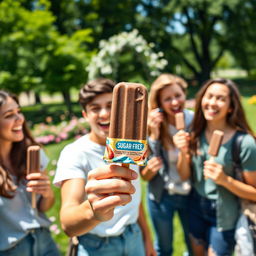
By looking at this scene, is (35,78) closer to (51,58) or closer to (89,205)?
(51,58)

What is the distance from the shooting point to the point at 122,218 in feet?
7.47

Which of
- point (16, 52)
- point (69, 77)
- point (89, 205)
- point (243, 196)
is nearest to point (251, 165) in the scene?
point (243, 196)

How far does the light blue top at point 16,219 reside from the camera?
2.42 meters

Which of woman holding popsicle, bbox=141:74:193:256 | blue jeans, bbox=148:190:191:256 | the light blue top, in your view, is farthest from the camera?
blue jeans, bbox=148:190:191:256

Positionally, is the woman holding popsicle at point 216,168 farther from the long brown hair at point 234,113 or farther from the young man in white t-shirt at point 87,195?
the young man in white t-shirt at point 87,195

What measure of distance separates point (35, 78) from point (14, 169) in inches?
522


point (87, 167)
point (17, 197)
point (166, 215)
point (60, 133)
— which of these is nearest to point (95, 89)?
point (87, 167)

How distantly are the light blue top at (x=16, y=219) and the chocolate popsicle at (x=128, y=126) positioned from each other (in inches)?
54.4

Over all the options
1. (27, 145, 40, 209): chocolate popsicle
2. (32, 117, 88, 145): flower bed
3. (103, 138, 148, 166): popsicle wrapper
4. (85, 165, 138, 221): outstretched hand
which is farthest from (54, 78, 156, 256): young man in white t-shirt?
(32, 117, 88, 145): flower bed

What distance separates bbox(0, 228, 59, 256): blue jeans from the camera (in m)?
2.44

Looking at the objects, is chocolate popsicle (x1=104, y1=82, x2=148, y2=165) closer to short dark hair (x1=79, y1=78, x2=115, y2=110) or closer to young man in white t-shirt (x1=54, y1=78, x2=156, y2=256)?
young man in white t-shirt (x1=54, y1=78, x2=156, y2=256)

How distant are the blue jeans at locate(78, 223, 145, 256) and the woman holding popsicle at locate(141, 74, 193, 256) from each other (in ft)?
3.24

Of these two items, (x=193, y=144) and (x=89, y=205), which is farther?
(x=193, y=144)

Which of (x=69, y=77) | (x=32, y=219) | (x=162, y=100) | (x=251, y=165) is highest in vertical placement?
(x=69, y=77)
